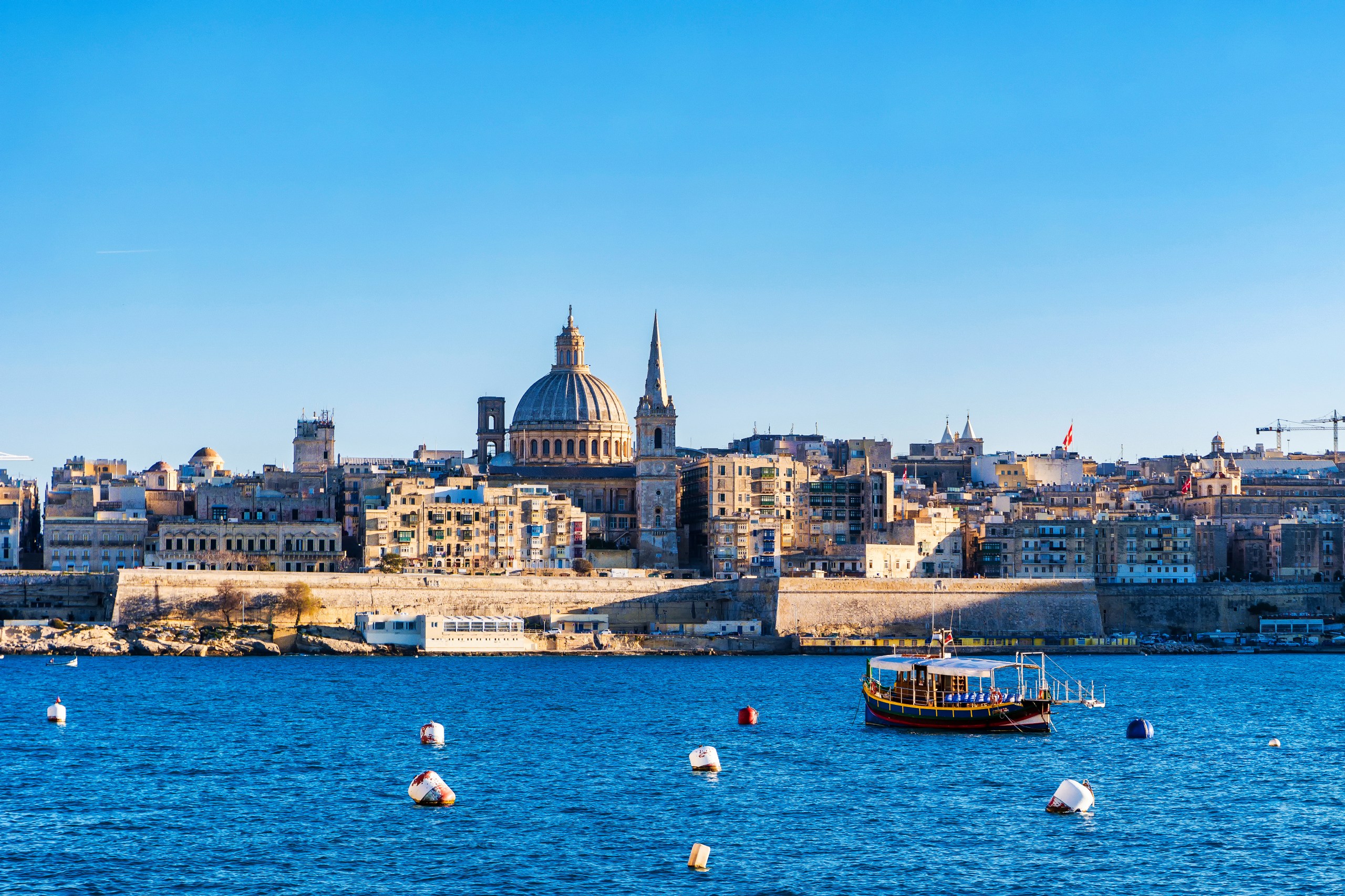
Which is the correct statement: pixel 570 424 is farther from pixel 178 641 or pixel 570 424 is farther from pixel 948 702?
pixel 948 702

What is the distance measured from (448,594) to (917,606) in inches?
784

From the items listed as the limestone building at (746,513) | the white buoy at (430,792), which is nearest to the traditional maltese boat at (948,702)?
the white buoy at (430,792)

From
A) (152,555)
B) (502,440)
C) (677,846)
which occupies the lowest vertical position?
(677,846)

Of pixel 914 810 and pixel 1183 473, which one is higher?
pixel 1183 473

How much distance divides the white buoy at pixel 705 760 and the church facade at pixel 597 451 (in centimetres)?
5489

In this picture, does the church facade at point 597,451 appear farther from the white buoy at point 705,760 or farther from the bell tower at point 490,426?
the white buoy at point 705,760

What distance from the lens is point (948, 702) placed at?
45781 millimetres

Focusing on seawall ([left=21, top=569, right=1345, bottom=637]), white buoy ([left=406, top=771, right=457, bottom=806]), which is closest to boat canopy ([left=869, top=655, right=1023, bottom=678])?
white buoy ([left=406, top=771, right=457, bottom=806])

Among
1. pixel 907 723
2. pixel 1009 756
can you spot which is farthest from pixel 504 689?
pixel 1009 756

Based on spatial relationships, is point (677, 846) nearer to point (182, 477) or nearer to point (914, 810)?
point (914, 810)

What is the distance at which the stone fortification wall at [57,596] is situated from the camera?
257 feet

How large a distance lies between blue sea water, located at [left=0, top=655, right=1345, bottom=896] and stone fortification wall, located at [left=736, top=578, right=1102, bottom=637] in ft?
81.1

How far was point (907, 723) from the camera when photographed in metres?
45.6

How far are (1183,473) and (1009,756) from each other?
7646 centimetres
